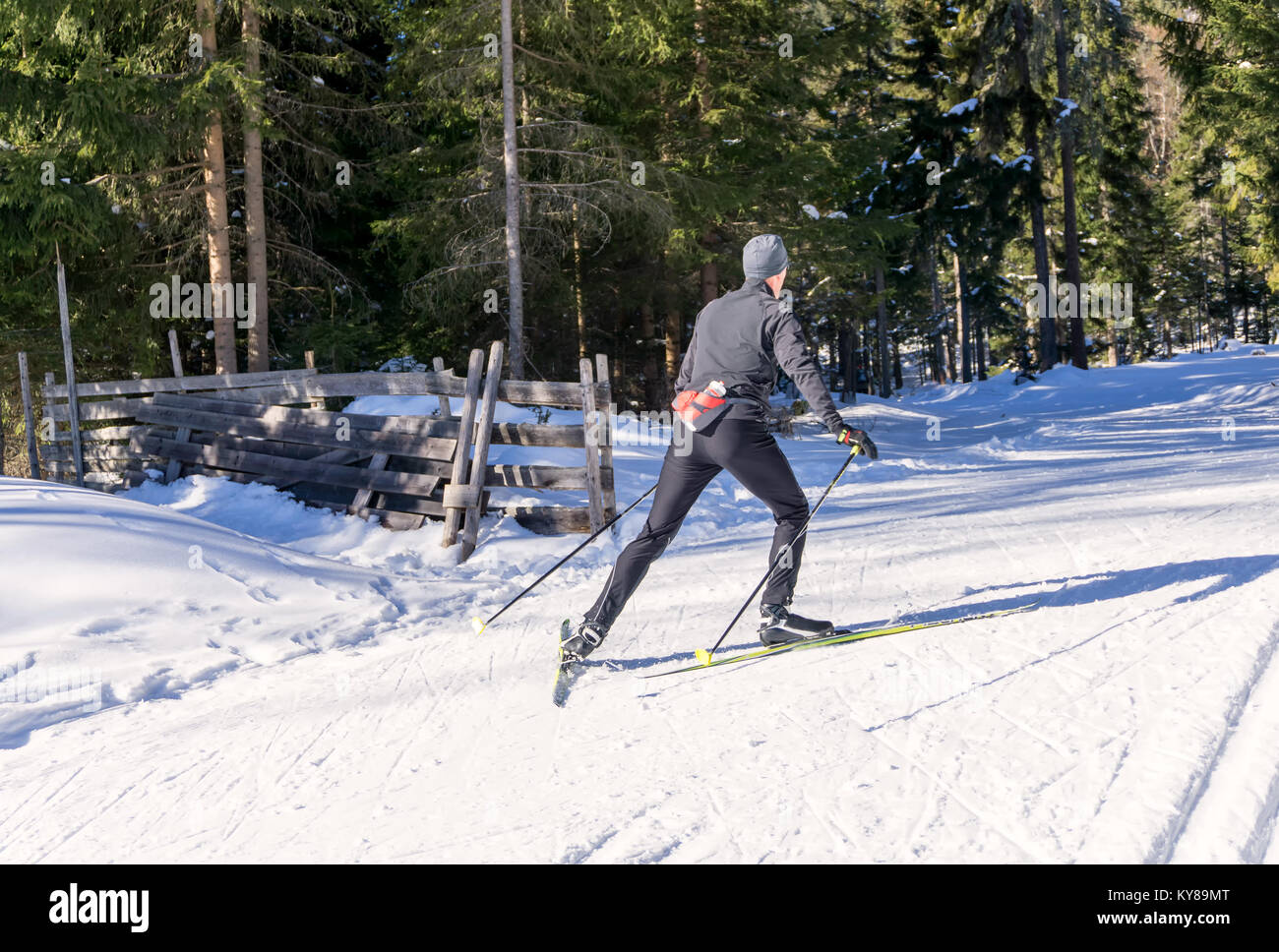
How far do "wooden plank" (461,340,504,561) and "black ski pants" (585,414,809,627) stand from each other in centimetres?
341

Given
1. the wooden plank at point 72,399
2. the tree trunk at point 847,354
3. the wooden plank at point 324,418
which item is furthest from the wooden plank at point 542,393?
the tree trunk at point 847,354

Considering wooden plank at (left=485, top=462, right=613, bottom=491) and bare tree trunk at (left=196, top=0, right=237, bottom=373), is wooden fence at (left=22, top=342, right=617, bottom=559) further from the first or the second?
bare tree trunk at (left=196, top=0, right=237, bottom=373)

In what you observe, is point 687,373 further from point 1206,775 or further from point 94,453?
point 94,453

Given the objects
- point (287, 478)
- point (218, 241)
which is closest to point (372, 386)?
point (287, 478)

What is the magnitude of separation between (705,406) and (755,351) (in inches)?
15.2

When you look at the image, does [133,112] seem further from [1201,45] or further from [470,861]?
[1201,45]

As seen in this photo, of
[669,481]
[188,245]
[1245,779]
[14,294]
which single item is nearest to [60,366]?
[14,294]

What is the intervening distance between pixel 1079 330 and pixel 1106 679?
91.2ft

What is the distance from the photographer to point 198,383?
1230 cm

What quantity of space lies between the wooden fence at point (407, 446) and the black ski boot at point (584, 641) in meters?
3.44

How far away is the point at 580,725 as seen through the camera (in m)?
4.25

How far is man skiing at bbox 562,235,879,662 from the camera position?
500 cm

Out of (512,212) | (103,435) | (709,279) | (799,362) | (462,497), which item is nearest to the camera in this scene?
(799,362)

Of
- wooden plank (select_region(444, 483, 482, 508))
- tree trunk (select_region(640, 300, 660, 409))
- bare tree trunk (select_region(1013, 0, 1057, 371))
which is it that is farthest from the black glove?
bare tree trunk (select_region(1013, 0, 1057, 371))
